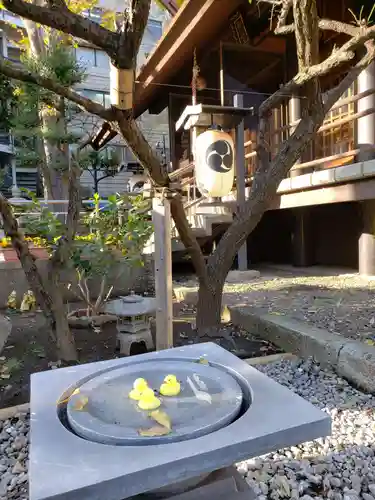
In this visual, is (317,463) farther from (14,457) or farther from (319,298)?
(319,298)

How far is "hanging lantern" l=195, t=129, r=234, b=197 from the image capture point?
4.27m

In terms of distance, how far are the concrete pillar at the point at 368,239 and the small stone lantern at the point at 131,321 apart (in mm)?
4217

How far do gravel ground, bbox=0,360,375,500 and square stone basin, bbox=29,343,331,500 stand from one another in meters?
0.73

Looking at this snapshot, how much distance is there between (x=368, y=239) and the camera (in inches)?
241

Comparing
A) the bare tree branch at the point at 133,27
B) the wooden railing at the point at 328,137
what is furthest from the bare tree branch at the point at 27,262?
the wooden railing at the point at 328,137

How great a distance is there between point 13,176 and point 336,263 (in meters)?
15.5

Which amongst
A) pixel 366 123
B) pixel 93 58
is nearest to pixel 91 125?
pixel 93 58

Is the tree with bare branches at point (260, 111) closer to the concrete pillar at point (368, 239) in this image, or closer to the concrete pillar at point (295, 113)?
the concrete pillar at point (368, 239)

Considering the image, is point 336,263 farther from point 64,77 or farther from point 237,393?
point 237,393

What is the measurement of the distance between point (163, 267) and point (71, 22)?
5.99ft

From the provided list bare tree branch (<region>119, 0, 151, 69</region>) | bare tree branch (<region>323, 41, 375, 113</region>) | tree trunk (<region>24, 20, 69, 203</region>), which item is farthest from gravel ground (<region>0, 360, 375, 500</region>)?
tree trunk (<region>24, 20, 69, 203</region>)

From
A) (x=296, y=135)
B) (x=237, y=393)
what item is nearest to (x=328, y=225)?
(x=296, y=135)

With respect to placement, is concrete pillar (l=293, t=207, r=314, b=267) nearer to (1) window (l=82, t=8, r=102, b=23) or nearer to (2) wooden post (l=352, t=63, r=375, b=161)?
(2) wooden post (l=352, t=63, r=375, b=161)

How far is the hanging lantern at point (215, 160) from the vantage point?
427 centimetres
